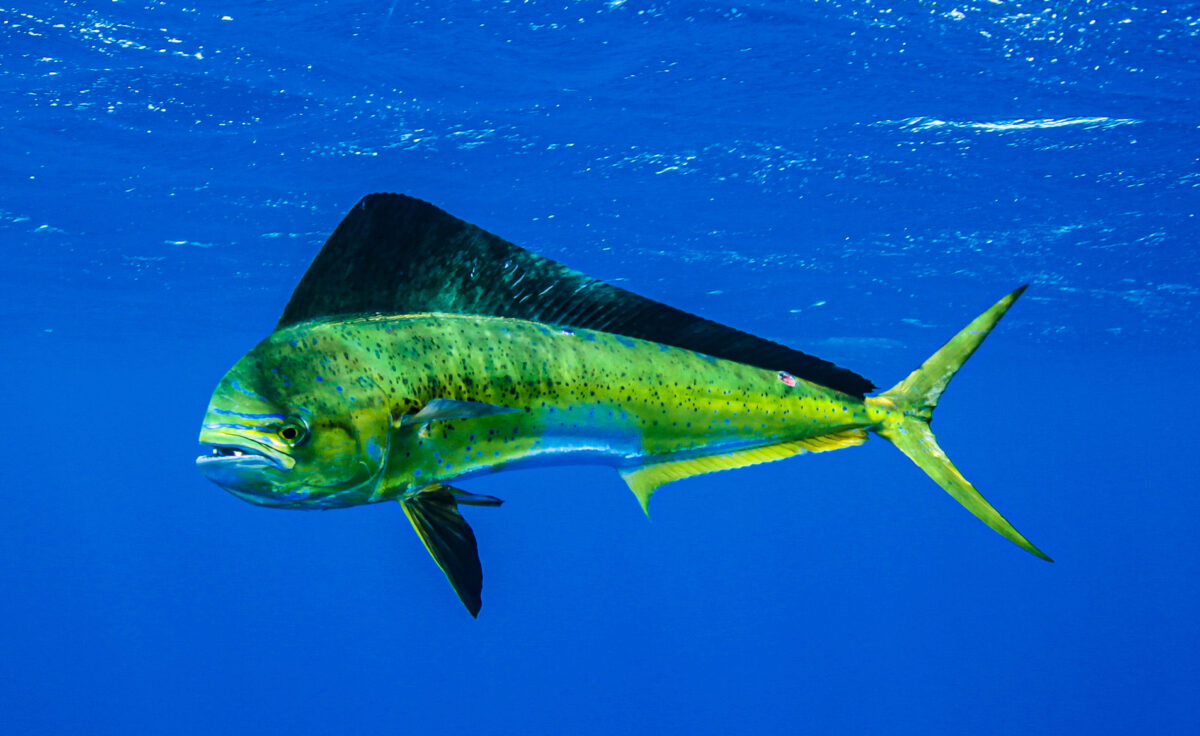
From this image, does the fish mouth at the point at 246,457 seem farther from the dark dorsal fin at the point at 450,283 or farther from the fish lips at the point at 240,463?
the dark dorsal fin at the point at 450,283

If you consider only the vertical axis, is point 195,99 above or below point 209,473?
above

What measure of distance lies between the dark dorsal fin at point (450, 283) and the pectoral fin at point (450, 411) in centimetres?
19

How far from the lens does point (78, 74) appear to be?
36.6ft

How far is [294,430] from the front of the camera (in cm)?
96

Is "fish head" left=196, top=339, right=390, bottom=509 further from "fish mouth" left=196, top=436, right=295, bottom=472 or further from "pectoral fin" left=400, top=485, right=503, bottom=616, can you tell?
"pectoral fin" left=400, top=485, right=503, bottom=616

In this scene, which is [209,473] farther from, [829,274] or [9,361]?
[9,361]

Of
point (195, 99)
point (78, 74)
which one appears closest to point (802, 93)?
point (195, 99)

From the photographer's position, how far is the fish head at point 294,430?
0.94 metres

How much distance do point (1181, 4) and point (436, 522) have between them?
427 inches

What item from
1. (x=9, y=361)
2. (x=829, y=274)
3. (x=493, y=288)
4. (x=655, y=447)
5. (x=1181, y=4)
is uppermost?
(x=1181, y=4)

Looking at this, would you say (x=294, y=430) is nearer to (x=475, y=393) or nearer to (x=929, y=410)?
(x=475, y=393)

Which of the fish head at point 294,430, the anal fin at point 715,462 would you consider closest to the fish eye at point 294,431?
the fish head at point 294,430

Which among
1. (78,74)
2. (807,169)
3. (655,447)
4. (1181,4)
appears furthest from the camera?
(807,169)

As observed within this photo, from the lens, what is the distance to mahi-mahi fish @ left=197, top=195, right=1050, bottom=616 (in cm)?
97
